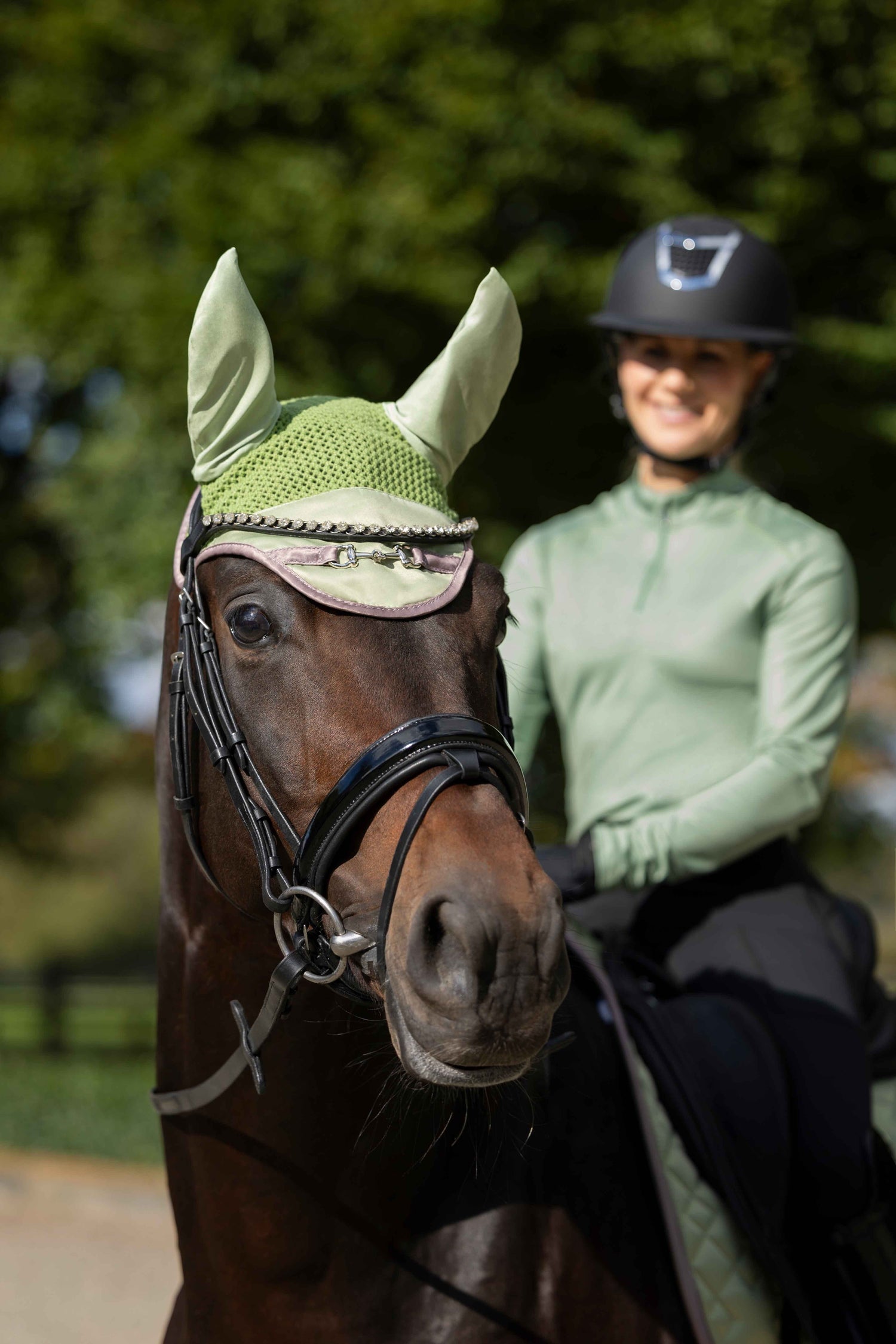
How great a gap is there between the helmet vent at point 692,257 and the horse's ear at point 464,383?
1.04 metres

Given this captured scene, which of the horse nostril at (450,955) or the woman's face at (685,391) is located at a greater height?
the woman's face at (685,391)

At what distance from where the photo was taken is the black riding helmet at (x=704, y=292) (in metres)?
3.13

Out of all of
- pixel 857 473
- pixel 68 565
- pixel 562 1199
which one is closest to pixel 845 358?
pixel 857 473

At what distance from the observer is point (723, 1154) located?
2.30 meters

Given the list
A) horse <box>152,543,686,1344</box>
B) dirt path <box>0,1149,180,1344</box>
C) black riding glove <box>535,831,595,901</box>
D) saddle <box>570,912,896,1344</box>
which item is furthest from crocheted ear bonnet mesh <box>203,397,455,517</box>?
dirt path <box>0,1149,180,1344</box>

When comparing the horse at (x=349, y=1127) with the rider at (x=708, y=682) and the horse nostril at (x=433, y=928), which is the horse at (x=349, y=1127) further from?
the rider at (x=708, y=682)

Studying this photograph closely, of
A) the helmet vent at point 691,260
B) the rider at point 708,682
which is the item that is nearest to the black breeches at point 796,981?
the rider at point 708,682

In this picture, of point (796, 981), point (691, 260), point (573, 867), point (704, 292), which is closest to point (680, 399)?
point (704, 292)

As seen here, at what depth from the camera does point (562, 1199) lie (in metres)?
2.11

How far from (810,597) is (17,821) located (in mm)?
11629

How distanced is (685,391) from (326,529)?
1555mm

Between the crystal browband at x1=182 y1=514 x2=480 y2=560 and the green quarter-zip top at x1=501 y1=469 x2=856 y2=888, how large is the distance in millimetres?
848

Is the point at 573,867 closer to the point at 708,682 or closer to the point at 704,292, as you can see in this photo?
the point at 708,682

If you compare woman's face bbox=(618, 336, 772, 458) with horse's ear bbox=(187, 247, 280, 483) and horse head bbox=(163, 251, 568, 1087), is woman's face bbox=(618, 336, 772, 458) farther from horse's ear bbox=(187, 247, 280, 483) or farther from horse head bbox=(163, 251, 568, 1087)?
horse's ear bbox=(187, 247, 280, 483)
